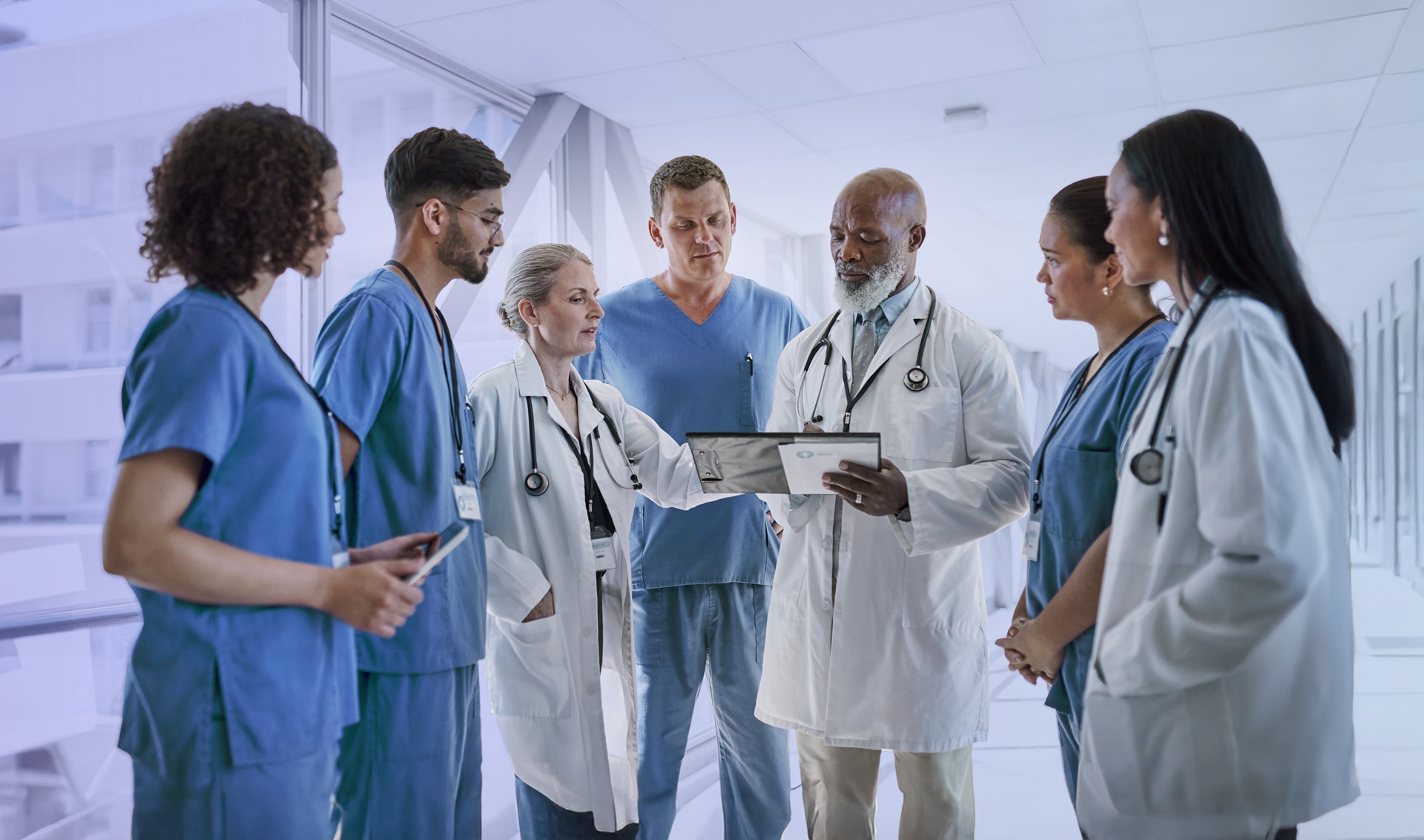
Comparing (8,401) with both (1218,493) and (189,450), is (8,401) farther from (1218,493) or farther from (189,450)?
(1218,493)

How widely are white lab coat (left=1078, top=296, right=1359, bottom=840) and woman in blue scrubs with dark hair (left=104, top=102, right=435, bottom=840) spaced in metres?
0.92

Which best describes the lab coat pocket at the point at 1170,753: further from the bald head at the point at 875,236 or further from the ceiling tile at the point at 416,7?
the ceiling tile at the point at 416,7

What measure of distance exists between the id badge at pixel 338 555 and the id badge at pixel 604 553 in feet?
2.49

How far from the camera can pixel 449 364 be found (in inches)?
69.1

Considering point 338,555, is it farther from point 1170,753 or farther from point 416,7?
Answer: point 416,7

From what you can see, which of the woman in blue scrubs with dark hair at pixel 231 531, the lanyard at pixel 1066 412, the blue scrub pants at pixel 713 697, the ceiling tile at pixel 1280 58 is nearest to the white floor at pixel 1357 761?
the blue scrub pants at pixel 713 697

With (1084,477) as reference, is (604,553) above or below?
below

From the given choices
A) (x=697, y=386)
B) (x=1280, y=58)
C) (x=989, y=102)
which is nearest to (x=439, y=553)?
(x=697, y=386)

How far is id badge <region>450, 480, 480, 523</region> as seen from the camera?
168cm

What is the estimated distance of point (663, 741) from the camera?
253 centimetres

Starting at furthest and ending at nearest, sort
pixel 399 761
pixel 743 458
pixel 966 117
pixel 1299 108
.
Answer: pixel 966 117 → pixel 1299 108 → pixel 743 458 → pixel 399 761

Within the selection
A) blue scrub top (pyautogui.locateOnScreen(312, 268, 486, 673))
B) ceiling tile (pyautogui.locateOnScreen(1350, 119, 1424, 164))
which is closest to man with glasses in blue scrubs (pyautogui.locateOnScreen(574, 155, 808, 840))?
blue scrub top (pyautogui.locateOnScreen(312, 268, 486, 673))

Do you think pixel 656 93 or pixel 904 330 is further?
pixel 656 93

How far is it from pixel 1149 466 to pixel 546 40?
2769 millimetres
